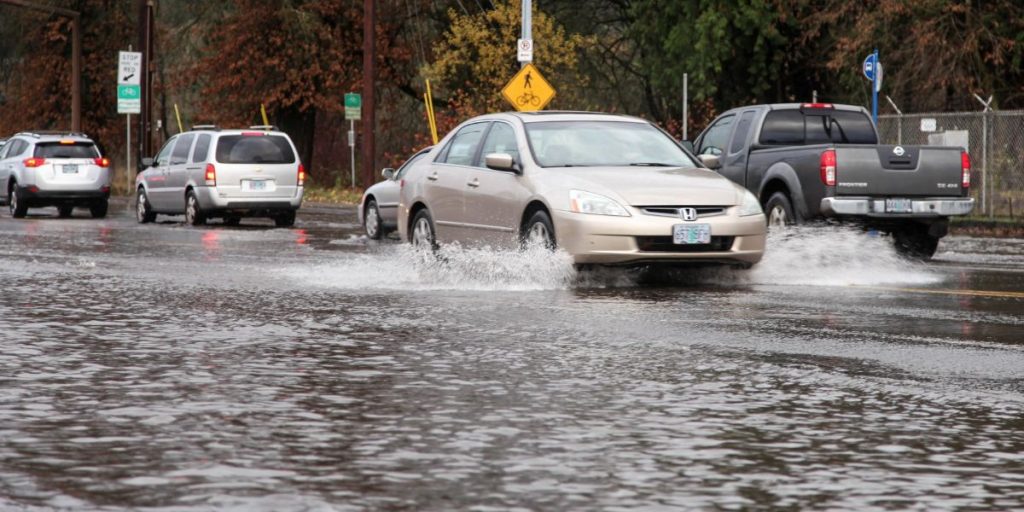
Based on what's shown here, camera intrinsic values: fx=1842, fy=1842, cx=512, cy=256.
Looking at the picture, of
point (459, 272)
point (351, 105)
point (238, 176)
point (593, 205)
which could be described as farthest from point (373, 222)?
point (351, 105)

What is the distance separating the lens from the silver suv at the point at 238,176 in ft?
98.0

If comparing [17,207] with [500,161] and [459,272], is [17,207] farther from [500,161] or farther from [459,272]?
[500,161]

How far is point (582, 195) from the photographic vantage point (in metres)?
15.2

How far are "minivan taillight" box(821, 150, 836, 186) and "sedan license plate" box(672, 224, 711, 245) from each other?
440cm

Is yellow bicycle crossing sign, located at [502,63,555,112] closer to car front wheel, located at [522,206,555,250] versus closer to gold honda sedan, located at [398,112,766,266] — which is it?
gold honda sedan, located at [398,112,766,266]

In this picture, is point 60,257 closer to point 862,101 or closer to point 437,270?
point 437,270

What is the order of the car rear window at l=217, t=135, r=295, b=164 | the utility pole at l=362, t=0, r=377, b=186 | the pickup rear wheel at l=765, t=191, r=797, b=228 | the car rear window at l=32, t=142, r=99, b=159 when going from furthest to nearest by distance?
the utility pole at l=362, t=0, r=377, b=186 → the car rear window at l=32, t=142, r=99, b=159 → the car rear window at l=217, t=135, r=295, b=164 → the pickup rear wheel at l=765, t=191, r=797, b=228

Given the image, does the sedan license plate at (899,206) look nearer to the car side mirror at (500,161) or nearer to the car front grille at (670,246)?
the car front grille at (670,246)

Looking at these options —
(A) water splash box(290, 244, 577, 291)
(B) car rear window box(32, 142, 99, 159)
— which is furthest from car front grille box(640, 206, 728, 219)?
(B) car rear window box(32, 142, 99, 159)

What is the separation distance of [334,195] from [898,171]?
27.3 meters

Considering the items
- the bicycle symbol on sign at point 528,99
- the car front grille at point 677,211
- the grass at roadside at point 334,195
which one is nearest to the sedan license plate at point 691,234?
the car front grille at point 677,211

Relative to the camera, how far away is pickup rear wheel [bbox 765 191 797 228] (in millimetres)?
19891

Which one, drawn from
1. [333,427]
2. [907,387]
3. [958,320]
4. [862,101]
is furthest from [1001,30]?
[333,427]

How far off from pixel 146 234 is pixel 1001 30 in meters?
17.4
